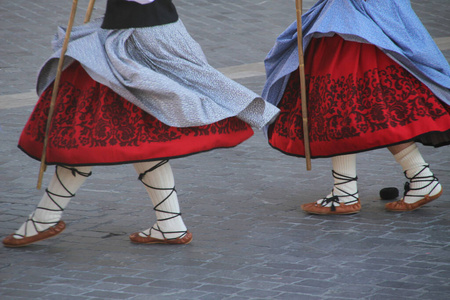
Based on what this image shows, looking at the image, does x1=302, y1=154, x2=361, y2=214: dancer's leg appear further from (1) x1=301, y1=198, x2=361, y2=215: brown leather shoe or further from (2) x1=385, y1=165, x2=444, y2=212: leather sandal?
(2) x1=385, y1=165, x2=444, y2=212: leather sandal

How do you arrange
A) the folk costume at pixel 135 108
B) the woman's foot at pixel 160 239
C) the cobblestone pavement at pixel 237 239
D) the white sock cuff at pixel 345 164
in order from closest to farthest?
the cobblestone pavement at pixel 237 239 < the folk costume at pixel 135 108 < the woman's foot at pixel 160 239 < the white sock cuff at pixel 345 164

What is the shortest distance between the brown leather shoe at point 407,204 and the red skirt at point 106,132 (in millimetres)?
1307

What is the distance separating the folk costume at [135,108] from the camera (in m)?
3.78

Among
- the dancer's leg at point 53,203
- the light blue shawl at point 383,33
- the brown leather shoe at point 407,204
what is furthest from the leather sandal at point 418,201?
the dancer's leg at point 53,203

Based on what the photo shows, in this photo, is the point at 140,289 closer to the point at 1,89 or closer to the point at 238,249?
the point at 238,249

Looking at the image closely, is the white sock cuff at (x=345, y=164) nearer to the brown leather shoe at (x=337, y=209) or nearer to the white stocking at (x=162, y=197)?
the brown leather shoe at (x=337, y=209)

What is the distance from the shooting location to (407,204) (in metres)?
4.66

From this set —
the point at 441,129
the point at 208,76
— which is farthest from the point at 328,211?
the point at 208,76

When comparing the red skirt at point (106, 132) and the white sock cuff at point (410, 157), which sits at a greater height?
the red skirt at point (106, 132)

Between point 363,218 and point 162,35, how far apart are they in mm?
1635

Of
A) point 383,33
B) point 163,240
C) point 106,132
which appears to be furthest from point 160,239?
point 383,33

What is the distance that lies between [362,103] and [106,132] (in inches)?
57.2

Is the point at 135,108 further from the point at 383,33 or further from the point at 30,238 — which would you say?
the point at 383,33

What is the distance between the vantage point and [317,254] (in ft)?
13.0
